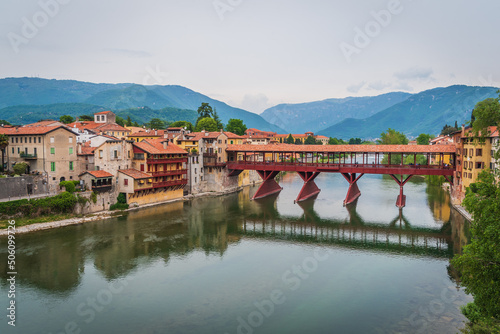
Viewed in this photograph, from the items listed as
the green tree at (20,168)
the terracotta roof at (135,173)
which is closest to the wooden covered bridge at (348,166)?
the terracotta roof at (135,173)

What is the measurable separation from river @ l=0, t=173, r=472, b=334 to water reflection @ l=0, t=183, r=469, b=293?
12 centimetres

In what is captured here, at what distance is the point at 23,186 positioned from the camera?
141 ft

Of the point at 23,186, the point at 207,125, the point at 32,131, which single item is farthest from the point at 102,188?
the point at 207,125

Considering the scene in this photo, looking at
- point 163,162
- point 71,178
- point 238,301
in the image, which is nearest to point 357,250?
point 238,301

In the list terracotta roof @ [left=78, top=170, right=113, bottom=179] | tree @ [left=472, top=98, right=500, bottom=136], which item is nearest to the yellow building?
tree @ [left=472, top=98, right=500, bottom=136]

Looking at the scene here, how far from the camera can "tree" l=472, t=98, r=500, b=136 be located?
15.6 metres

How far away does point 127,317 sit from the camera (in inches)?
882

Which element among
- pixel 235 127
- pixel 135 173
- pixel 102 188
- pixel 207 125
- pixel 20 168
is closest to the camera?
pixel 20 168

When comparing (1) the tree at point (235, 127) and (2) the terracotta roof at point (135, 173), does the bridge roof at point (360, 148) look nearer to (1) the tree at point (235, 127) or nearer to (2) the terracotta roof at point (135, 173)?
(2) the terracotta roof at point (135, 173)

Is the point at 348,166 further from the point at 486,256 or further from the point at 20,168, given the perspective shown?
the point at 20,168

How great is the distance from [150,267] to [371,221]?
91.1ft

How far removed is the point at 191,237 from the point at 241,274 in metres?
11.3

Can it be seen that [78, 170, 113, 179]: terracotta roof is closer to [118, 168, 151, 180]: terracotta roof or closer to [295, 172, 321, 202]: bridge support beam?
[118, 168, 151, 180]: terracotta roof

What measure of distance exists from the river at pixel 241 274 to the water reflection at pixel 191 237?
12 cm
